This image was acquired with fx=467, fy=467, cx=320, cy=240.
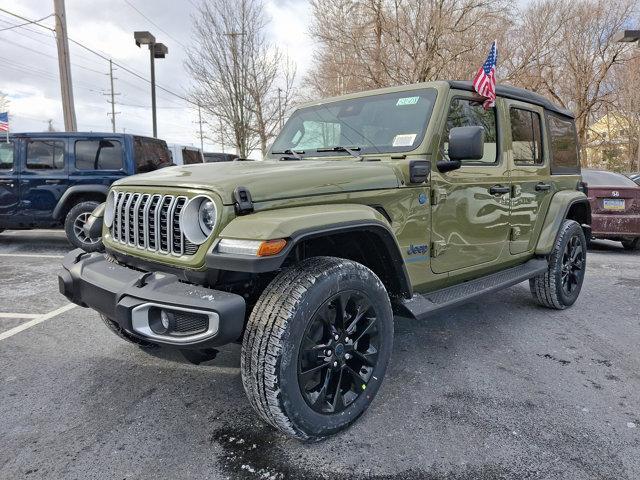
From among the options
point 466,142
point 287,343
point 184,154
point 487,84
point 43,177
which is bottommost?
point 287,343

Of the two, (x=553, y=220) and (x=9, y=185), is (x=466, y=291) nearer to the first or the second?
(x=553, y=220)

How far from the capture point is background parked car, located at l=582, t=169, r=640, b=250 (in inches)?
298

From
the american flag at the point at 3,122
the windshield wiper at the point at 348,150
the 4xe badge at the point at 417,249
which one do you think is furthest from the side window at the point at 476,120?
the american flag at the point at 3,122

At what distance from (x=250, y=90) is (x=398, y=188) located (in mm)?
14264

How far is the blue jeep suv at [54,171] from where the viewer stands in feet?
24.2

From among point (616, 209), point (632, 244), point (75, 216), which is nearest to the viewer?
point (75, 216)

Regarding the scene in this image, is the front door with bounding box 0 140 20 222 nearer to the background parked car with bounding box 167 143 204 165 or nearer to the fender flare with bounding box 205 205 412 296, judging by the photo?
the background parked car with bounding box 167 143 204 165

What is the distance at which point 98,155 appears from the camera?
24.6ft

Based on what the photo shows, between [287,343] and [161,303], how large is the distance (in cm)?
59

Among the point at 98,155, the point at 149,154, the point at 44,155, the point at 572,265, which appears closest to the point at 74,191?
the point at 98,155

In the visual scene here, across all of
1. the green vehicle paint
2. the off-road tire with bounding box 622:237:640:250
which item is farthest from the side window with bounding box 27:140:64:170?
the off-road tire with bounding box 622:237:640:250

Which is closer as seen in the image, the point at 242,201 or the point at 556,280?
the point at 242,201

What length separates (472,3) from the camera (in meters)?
14.7

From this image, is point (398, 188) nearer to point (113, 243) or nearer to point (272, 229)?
point (272, 229)
